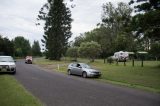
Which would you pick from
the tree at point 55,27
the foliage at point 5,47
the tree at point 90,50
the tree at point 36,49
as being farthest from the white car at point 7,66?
the tree at point 36,49

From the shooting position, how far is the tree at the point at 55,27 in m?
76.8

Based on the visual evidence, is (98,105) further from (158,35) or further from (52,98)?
(158,35)

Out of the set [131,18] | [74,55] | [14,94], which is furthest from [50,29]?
[14,94]

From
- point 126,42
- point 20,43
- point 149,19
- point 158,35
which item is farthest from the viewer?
point 20,43

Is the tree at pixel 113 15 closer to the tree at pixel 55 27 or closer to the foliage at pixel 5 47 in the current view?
the tree at pixel 55 27

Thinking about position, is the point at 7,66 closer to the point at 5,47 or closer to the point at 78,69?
the point at 78,69

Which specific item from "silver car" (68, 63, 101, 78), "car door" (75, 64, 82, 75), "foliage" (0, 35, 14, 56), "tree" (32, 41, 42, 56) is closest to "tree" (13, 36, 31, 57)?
"tree" (32, 41, 42, 56)

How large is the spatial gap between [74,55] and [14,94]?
68.3 m

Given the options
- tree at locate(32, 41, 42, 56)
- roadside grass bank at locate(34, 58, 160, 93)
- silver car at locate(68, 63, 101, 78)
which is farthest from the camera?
tree at locate(32, 41, 42, 56)

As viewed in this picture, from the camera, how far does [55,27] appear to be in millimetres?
77812

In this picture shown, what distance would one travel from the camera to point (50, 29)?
78.8m

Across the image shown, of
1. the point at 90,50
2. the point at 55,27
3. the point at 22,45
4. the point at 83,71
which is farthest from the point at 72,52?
the point at 22,45

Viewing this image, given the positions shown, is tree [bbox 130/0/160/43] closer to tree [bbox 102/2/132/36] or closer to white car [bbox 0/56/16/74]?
white car [bbox 0/56/16/74]

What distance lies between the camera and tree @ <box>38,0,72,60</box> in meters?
76.8
